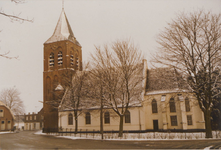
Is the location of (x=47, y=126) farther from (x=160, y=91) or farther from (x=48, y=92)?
(x=160, y=91)

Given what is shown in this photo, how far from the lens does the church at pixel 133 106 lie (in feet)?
104

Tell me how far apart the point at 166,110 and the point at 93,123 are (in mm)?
13886

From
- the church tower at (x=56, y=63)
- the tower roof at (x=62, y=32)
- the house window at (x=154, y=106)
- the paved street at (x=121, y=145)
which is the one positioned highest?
the tower roof at (x=62, y=32)

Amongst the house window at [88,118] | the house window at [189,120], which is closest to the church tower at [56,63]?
the house window at [88,118]

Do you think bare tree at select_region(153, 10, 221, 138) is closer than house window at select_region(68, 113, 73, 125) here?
Yes

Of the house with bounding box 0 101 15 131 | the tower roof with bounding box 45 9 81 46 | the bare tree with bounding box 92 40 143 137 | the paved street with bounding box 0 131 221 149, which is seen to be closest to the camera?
the paved street with bounding box 0 131 221 149

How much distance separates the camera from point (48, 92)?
4412 centimetres

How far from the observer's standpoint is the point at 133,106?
101 ft

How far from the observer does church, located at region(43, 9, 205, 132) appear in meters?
31.8

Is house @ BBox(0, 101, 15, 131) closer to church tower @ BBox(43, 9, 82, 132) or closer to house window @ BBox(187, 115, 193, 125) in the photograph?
church tower @ BBox(43, 9, 82, 132)

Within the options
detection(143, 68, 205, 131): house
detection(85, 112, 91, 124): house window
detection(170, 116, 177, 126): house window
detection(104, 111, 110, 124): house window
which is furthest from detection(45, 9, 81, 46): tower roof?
detection(170, 116, 177, 126): house window

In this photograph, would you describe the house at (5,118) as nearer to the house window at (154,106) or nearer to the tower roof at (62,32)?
the tower roof at (62,32)

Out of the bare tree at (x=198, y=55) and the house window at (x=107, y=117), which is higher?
the bare tree at (x=198, y=55)

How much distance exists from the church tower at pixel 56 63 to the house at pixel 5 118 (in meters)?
9.69
